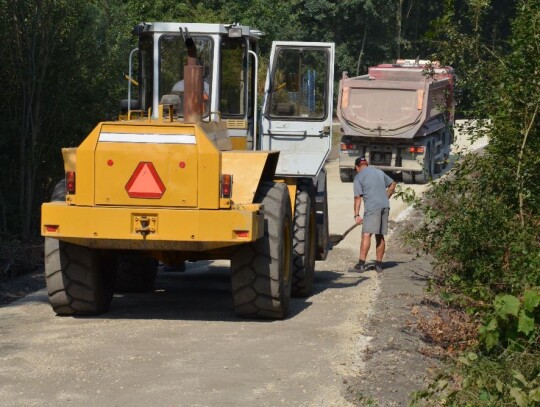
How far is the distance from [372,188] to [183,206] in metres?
5.50

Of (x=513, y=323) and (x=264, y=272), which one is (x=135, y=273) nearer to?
(x=264, y=272)

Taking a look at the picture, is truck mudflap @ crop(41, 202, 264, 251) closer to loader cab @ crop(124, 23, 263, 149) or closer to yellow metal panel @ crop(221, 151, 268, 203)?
yellow metal panel @ crop(221, 151, 268, 203)

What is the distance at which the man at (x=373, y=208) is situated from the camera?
16.3 meters

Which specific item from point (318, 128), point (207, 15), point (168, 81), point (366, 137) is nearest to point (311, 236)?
point (318, 128)

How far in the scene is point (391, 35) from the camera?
58188mm

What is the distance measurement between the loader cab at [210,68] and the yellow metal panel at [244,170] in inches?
75.4

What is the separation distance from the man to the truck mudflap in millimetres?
5028

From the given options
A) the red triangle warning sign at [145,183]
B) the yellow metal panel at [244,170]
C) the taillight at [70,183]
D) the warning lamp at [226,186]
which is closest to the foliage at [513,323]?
the warning lamp at [226,186]

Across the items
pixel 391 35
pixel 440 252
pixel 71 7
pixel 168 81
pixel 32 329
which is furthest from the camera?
pixel 391 35

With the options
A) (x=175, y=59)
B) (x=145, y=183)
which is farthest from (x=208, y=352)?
(x=175, y=59)

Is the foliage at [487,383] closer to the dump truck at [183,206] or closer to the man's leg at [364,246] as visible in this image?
the dump truck at [183,206]

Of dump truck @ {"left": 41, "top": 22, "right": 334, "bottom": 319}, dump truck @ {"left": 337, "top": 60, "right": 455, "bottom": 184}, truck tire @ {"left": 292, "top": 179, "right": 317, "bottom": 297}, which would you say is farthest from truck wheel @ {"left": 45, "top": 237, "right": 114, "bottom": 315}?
dump truck @ {"left": 337, "top": 60, "right": 455, "bottom": 184}

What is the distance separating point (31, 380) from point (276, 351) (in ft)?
7.13

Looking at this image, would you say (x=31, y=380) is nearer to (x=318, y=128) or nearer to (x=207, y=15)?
(x=318, y=128)
